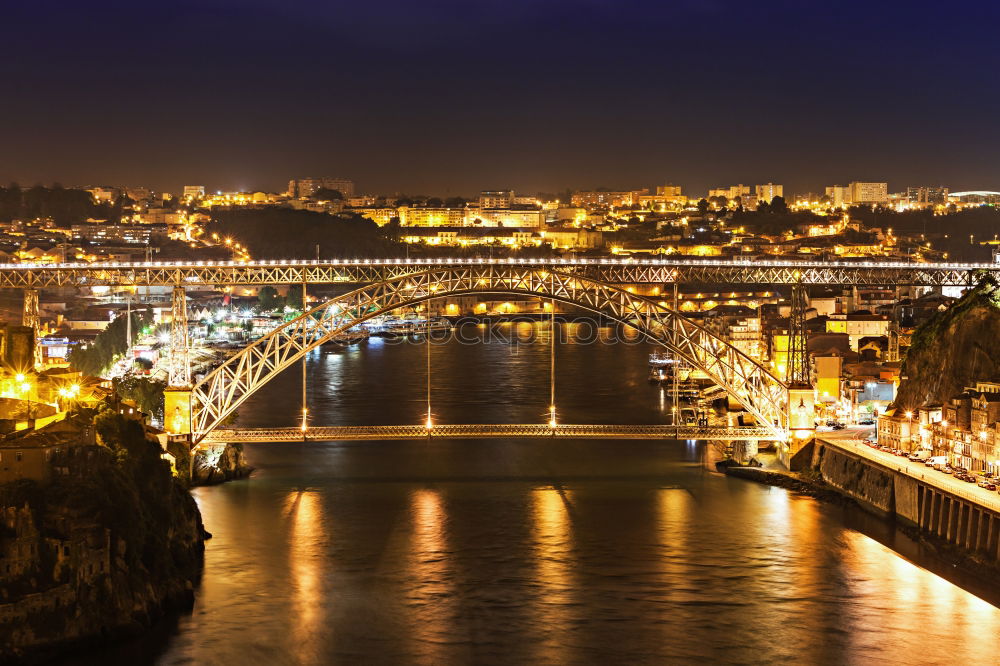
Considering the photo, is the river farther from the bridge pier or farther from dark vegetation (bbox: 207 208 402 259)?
dark vegetation (bbox: 207 208 402 259)

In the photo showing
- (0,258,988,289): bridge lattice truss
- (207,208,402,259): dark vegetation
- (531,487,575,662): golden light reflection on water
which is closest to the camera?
(531,487,575,662): golden light reflection on water

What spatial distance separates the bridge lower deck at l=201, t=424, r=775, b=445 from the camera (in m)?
18.7

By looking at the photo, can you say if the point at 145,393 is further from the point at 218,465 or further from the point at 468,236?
the point at 468,236

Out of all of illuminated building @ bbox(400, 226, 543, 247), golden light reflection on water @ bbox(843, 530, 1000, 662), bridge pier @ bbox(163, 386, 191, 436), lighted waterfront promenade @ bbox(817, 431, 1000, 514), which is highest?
illuminated building @ bbox(400, 226, 543, 247)

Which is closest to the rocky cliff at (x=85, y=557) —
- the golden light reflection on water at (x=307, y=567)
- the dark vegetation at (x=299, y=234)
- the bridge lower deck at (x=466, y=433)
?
the golden light reflection on water at (x=307, y=567)

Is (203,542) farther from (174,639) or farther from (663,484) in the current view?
(663,484)

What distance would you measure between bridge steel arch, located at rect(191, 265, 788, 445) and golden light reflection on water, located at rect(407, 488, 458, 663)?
3477 mm

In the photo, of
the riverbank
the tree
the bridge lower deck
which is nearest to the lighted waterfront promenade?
the riverbank

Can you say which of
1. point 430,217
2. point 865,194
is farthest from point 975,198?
point 430,217

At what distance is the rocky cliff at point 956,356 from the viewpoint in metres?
18.7

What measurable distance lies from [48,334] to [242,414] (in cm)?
1124

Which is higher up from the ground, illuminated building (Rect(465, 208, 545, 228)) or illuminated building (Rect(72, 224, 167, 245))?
illuminated building (Rect(465, 208, 545, 228))

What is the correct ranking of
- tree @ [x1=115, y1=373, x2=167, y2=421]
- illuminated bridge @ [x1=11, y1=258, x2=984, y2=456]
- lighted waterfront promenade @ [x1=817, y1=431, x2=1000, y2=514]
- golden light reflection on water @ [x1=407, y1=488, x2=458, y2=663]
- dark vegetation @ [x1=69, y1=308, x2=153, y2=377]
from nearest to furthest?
1. golden light reflection on water @ [x1=407, y1=488, x2=458, y2=663]
2. lighted waterfront promenade @ [x1=817, y1=431, x2=1000, y2=514]
3. illuminated bridge @ [x1=11, y1=258, x2=984, y2=456]
4. tree @ [x1=115, y1=373, x2=167, y2=421]
5. dark vegetation @ [x1=69, y1=308, x2=153, y2=377]

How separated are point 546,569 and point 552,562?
0.72 feet
